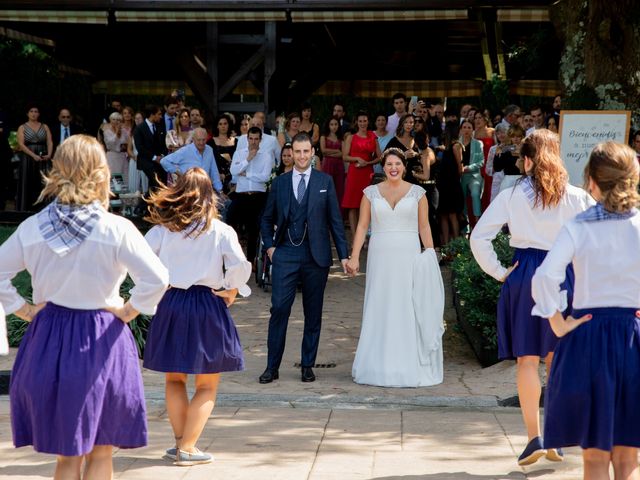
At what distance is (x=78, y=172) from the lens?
4.73 metres

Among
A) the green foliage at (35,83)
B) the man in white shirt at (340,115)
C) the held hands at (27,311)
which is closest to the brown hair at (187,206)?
the held hands at (27,311)

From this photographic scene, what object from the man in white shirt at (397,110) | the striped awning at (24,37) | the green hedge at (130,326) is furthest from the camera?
the striped awning at (24,37)

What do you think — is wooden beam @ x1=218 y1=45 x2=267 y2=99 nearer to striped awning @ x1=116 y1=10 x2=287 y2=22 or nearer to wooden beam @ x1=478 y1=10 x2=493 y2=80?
striped awning @ x1=116 y1=10 x2=287 y2=22

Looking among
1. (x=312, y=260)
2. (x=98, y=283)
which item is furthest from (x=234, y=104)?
(x=98, y=283)

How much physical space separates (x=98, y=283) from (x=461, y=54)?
67.1ft

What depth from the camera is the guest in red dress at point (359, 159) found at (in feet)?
49.2

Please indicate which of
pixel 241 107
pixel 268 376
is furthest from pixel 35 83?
pixel 268 376

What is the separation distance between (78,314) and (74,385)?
11.9 inches

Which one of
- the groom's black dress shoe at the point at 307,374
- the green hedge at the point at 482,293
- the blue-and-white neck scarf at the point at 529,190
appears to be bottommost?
the groom's black dress shoe at the point at 307,374

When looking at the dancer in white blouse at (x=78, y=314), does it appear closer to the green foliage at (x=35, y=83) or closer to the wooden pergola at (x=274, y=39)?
the wooden pergola at (x=274, y=39)

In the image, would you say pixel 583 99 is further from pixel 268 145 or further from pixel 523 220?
pixel 523 220

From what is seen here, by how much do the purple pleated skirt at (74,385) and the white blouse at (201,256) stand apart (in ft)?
4.90

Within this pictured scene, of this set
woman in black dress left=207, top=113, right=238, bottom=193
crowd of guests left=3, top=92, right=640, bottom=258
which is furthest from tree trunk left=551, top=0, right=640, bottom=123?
woman in black dress left=207, top=113, right=238, bottom=193

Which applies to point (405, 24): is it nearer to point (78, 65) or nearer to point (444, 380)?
point (78, 65)
